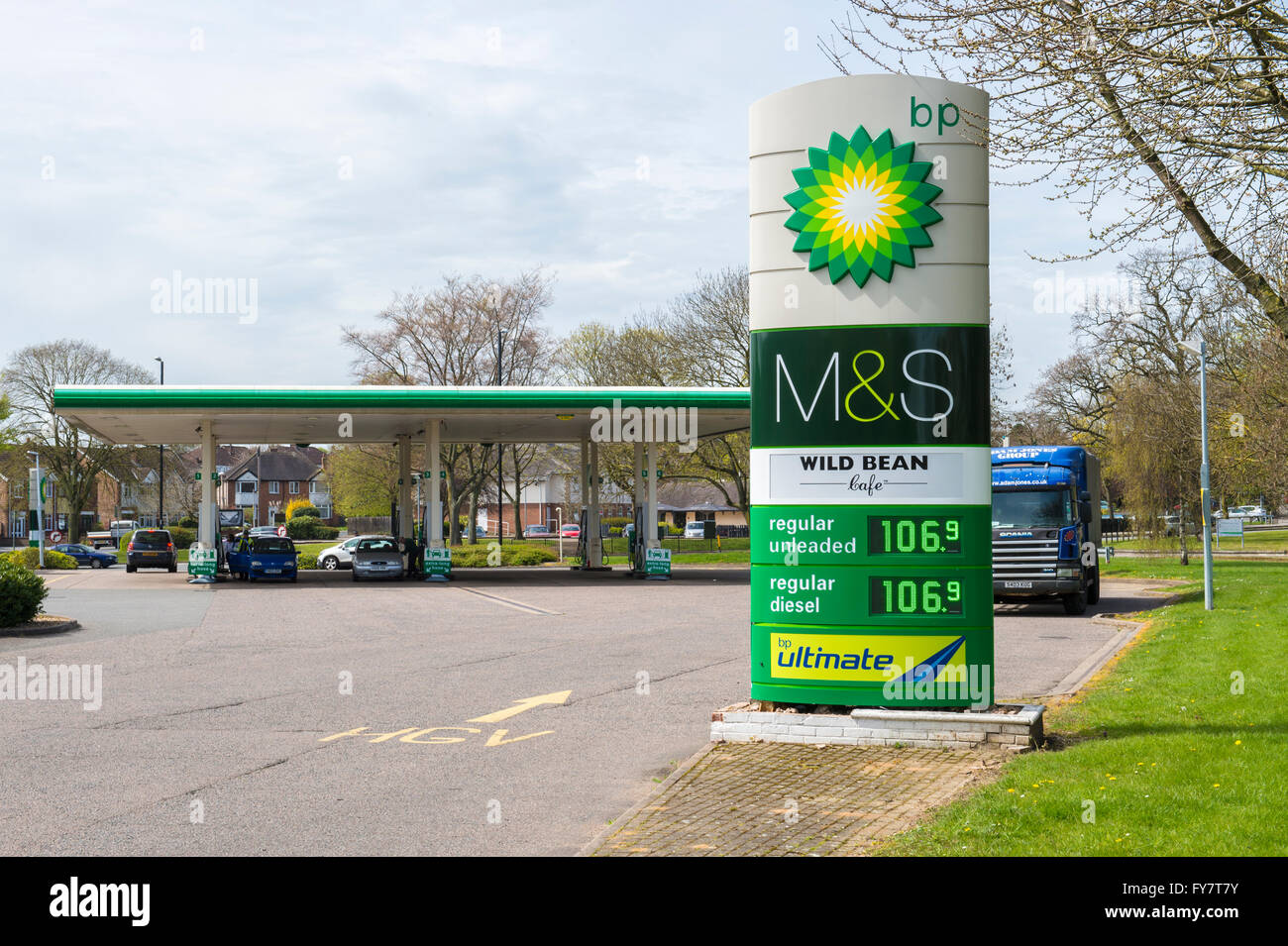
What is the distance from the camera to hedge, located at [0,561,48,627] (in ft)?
63.2

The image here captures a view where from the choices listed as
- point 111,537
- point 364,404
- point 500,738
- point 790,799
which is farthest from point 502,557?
point 111,537

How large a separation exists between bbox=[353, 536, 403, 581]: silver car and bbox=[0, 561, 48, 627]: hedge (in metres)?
16.3

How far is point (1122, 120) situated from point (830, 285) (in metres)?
2.55

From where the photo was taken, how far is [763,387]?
1000cm

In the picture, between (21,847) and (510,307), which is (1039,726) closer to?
(21,847)

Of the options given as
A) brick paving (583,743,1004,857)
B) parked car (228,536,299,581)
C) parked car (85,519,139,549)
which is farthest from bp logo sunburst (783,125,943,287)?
parked car (85,519,139,549)

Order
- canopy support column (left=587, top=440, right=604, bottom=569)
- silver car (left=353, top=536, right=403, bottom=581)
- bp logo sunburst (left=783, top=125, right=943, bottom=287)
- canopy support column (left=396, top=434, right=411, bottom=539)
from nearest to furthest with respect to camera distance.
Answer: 1. bp logo sunburst (left=783, top=125, right=943, bottom=287)
2. silver car (left=353, top=536, right=403, bottom=581)
3. canopy support column (left=587, top=440, right=604, bottom=569)
4. canopy support column (left=396, top=434, right=411, bottom=539)

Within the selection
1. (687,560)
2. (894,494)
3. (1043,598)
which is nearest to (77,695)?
(894,494)

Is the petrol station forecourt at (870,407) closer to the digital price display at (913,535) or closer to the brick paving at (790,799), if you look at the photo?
the digital price display at (913,535)

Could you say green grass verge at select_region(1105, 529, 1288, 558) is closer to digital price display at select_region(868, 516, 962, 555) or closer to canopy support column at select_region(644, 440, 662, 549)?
canopy support column at select_region(644, 440, 662, 549)

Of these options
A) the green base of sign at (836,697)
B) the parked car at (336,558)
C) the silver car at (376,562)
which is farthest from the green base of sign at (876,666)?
the parked car at (336,558)

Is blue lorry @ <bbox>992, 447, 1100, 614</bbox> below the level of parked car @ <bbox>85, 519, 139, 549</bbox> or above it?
above

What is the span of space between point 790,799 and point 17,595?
1632cm

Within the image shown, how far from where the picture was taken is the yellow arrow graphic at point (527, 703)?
1112 cm
